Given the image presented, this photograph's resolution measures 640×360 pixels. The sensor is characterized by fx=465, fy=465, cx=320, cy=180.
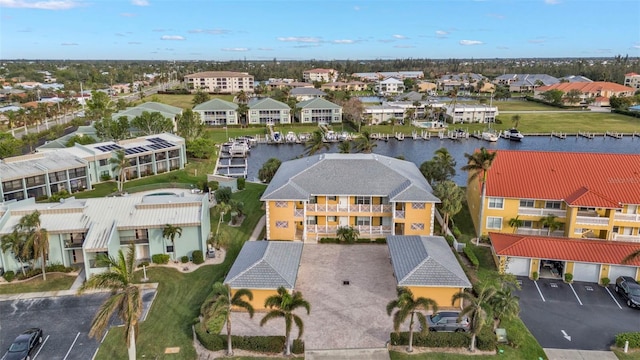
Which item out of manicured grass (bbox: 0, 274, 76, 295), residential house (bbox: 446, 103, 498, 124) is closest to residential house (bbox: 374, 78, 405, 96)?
residential house (bbox: 446, 103, 498, 124)

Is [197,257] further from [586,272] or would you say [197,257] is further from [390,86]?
[390,86]

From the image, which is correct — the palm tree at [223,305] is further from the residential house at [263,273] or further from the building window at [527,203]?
the building window at [527,203]

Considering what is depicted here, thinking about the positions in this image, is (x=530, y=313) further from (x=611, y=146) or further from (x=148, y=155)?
(x=611, y=146)

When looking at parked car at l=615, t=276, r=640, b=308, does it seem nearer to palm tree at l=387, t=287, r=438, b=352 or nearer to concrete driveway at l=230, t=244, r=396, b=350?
palm tree at l=387, t=287, r=438, b=352

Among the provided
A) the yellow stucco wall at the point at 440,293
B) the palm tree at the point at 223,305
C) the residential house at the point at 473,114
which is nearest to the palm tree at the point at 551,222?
the yellow stucco wall at the point at 440,293

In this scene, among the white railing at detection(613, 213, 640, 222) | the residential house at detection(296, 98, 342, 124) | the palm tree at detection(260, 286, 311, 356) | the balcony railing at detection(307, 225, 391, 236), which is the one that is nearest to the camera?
the palm tree at detection(260, 286, 311, 356)
